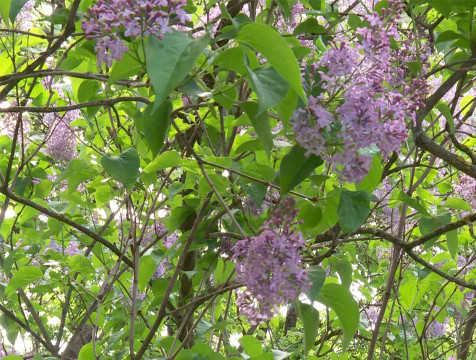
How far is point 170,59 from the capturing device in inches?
22.6

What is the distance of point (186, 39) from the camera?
0.60m

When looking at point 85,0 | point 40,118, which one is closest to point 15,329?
point 40,118

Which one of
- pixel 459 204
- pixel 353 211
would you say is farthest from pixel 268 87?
pixel 459 204

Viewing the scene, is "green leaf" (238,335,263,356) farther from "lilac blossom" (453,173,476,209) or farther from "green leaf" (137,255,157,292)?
"lilac blossom" (453,173,476,209)

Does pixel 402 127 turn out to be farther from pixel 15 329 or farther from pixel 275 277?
pixel 15 329

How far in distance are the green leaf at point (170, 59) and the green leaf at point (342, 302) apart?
43 centimetres

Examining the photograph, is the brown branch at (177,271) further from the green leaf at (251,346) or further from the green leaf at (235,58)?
the green leaf at (235,58)

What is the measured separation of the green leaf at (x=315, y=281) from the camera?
31.6 inches

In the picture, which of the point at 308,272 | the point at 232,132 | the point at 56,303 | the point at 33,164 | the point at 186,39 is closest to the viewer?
the point at 186,39

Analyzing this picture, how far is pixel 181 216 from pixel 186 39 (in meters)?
0.74

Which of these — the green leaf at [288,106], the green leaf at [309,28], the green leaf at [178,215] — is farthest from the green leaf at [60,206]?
the green leaf at [288,106]

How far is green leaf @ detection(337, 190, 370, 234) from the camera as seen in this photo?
83cm

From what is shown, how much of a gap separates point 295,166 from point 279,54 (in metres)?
0.24

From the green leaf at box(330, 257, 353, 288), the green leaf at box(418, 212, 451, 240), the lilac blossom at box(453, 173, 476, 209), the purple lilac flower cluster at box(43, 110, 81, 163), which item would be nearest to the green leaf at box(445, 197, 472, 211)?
the green leaf at box(418, 212, 451, 240)
